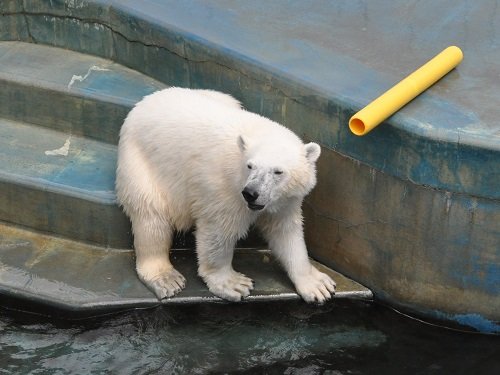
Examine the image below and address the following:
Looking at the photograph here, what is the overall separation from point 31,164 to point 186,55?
1.23 meters

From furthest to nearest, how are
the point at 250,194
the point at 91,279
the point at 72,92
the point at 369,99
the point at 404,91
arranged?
the point at 72,92
the point at 91,279
the point at 369,99
the point at 404,91
the point at 250,194

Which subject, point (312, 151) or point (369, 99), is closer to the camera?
point (312, 151)

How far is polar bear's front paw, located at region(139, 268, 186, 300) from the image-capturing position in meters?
6.10

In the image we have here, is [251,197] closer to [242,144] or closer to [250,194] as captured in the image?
[250,194]

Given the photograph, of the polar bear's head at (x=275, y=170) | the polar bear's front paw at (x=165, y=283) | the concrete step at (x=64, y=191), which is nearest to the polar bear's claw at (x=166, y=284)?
the polar bear's front paw at (x=165, y=283)

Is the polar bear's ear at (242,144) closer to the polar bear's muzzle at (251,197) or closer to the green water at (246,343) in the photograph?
the polar bear's muzzle at (251,197)

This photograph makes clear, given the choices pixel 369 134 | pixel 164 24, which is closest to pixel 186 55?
pixel 164 24

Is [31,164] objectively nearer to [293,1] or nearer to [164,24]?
[164,24]

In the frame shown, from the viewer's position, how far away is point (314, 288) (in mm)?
6109

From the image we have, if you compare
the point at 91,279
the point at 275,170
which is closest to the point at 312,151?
Result: the point at 275,170

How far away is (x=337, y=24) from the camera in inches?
270

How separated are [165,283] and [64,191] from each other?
925mm

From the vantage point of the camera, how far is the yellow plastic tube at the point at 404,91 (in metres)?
5.53

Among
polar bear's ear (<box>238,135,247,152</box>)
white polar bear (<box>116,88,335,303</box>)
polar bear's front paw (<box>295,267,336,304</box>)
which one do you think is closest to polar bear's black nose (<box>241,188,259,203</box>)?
white polar bear (<box>116,88,335,303</box>)
